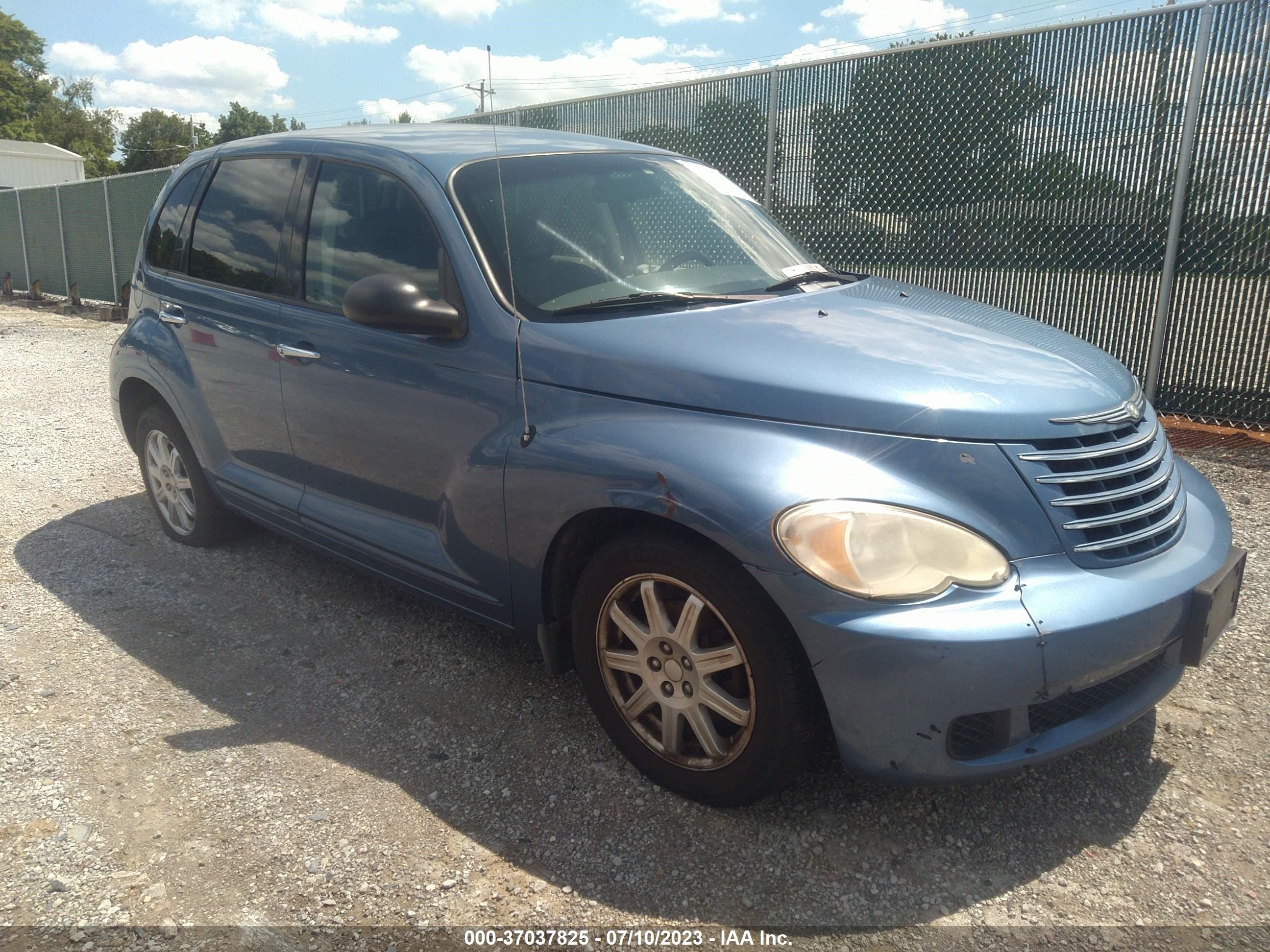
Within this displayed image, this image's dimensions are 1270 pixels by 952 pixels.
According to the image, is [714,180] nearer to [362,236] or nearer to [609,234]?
[609,234]

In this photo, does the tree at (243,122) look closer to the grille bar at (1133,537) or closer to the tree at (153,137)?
the tree at (153,137)

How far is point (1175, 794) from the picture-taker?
271 cm

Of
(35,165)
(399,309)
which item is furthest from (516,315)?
(35,165)

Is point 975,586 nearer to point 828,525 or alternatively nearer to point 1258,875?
point 828,525

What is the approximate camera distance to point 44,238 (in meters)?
17.6

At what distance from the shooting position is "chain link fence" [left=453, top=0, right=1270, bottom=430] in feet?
20.5

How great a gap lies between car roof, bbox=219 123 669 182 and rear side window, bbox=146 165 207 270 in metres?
0.32

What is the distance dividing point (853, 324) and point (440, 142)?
5.67 feet

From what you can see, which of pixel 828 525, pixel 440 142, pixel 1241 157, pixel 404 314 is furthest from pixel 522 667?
A: pixel 1241 157

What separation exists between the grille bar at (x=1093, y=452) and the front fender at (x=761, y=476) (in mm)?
101

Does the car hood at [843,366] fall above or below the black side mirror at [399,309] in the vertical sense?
below

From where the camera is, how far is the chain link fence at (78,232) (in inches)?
Result: 574

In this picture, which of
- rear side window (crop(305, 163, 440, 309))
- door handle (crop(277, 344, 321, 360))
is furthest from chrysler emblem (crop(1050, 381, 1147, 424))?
door handle (crop(277, 344, 321, 360))

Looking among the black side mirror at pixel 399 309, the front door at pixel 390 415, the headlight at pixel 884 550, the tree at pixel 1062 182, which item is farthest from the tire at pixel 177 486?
the tree at pixel 1062 182
